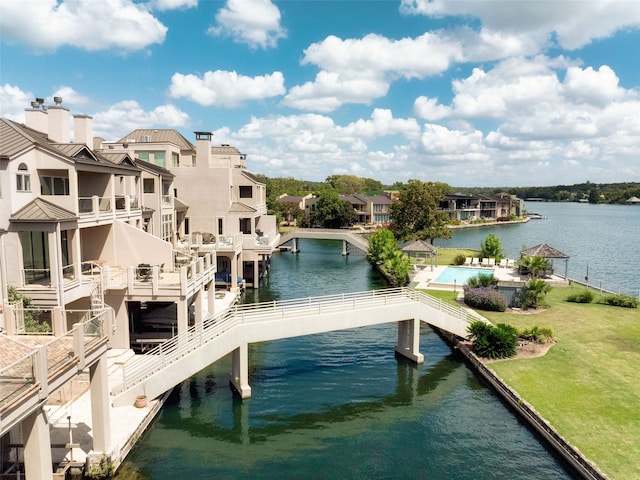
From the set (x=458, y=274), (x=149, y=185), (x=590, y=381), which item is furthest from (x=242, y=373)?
(x=458, y=274)

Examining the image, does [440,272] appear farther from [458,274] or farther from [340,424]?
[340,424]

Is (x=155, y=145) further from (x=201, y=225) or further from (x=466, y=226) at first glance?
(x=466, y=226)

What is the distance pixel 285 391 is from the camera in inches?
902

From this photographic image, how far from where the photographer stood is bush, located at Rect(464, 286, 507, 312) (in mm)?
34125

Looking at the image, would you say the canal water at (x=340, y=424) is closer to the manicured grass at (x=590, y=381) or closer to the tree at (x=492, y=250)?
the manicured grass at (x=590, y=381)

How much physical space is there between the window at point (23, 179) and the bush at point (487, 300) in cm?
2904

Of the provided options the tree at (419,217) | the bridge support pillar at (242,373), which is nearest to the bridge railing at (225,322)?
the bridge support pillar at (242,373)

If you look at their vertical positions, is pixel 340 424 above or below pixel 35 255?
below

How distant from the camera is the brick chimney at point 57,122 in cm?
2548

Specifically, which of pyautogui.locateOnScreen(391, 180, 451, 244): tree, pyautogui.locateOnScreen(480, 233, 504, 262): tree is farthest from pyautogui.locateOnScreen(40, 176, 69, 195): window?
pyautogui.locateOnScreen(391, 180, 451, 244): tree

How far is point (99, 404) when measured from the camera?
49.0 ft

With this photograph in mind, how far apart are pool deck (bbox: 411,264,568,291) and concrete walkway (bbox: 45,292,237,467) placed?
2697 centimetres

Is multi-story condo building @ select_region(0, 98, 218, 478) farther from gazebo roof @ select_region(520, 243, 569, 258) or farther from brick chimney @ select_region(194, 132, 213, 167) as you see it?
gazebo roof @ select_region(520, 243, 569, 258)

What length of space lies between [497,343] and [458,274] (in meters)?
22.9
